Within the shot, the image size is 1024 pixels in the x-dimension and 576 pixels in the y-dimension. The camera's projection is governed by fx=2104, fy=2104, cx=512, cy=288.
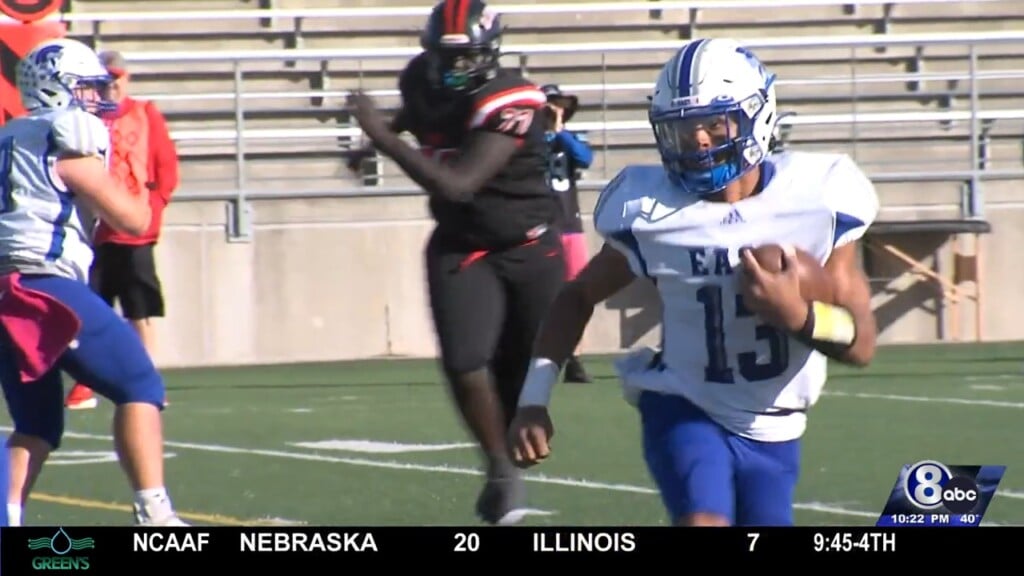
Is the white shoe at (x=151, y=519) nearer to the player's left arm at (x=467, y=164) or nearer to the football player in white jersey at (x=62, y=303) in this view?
the football player in white jersey at (x=62, y=303)

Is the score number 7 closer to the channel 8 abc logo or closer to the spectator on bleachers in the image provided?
the channel 8 abc logo

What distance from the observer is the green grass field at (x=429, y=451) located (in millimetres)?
7262

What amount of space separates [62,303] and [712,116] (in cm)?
246

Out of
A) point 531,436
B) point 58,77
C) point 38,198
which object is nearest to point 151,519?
→ point 38,198

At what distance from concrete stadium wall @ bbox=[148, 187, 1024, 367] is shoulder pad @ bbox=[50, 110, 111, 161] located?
26.2 ft

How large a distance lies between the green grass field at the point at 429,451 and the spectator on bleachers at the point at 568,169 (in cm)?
69
